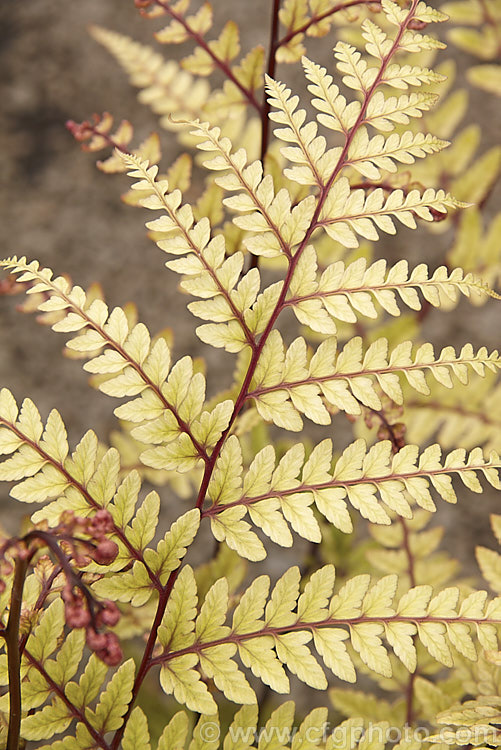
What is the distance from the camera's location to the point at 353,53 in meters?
0.52

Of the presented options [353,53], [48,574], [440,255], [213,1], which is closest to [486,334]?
[440,255]

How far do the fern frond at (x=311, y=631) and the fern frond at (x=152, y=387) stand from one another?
3.4 inches

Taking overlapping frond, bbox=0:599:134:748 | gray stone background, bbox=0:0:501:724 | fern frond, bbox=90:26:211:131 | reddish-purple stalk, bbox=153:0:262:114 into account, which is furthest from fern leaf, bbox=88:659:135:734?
gray stone background, bbox=0:0:501:724

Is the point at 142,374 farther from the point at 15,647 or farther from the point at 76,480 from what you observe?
the point at 15,647

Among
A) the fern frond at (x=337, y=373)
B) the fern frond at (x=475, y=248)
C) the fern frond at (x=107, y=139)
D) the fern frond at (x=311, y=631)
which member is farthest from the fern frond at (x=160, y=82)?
the fern frond at (x=311, y=631)

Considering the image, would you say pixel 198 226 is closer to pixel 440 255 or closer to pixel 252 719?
pixel 252 719

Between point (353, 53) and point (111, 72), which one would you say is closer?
point (353, 53)

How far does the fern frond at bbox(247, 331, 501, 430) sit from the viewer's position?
50 cm

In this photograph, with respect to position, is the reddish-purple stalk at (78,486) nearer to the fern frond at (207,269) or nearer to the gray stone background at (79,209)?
the fern frond at (207,269)

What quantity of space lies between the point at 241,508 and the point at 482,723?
8.8 inches

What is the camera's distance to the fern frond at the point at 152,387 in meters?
0.50

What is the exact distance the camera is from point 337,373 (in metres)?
0.51

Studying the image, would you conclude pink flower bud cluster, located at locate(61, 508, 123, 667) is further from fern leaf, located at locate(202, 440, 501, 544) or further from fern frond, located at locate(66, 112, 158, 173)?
fern frond, located at locate(66, 112, 158, 173)

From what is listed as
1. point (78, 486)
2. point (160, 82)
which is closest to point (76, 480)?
point (78, 486)
